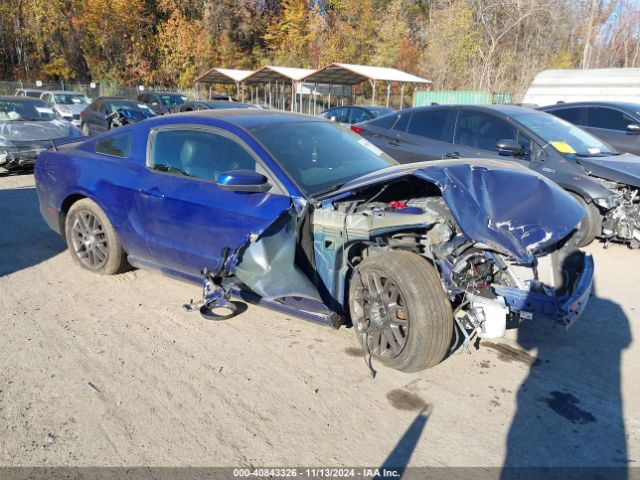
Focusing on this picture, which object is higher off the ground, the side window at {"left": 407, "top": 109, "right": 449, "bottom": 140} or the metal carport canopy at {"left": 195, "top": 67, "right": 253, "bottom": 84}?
the metal carport canopy at {"left": 195, "top": 67, "right": 253, "bottom": 84}

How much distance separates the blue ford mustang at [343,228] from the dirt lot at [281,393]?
0.31 metres

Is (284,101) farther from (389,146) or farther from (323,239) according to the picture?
(323,239)

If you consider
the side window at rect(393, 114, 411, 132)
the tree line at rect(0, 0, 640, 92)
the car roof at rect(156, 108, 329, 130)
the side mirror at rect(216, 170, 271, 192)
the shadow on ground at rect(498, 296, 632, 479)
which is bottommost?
the shadow on ground at rect(498, 296, 632, 479)

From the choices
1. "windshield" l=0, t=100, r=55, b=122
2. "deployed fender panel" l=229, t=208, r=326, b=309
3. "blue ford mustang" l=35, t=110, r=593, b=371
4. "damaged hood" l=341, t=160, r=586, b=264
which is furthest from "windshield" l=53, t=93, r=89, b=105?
"damaged hood" l=341, t=160, r=586, b=264

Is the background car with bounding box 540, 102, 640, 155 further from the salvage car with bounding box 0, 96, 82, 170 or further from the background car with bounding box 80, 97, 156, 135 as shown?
the background car with bounding box 80, 97, 156, 135

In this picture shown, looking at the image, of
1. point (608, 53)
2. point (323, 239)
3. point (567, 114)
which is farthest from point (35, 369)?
point (608, 53)

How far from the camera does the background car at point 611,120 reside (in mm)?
9242

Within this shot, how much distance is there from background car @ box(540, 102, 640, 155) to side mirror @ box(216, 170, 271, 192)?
7.86m

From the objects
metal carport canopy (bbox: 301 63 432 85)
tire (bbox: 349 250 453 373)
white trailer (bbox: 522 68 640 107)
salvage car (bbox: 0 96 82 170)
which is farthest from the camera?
metal carport canopy (bbox: 301 63 432 85)

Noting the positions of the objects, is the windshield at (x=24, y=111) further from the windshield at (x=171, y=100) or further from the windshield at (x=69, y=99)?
the windshield at (x=69, y=99)

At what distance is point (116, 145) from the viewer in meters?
4.99

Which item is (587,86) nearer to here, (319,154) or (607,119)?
(607,119)

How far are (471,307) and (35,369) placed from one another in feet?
9.43

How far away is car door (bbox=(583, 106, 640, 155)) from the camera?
9211 mm
